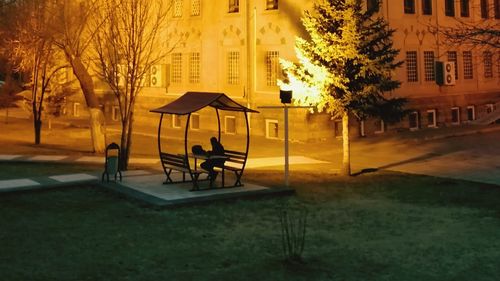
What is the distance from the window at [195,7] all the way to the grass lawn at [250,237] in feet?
65.7

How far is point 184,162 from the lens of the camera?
45.8 feet

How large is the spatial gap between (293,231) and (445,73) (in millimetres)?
24438

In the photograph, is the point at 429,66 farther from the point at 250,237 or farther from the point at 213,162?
the point at 250,237

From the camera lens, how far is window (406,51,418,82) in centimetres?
3012

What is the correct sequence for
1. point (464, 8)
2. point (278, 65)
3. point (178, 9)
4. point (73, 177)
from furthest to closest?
1. point (178, 9)
2. point (464, 8)
3. point (278, 65)
4. point (73, 177)

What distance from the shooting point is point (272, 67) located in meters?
27.8

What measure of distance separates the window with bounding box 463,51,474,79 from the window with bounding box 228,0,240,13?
14486mm

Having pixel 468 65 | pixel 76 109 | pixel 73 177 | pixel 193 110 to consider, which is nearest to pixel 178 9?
pixel 76 109

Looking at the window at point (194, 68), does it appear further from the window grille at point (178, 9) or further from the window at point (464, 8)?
the window at point (464, 8)

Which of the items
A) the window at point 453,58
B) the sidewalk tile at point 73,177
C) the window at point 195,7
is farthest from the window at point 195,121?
the sidewalk tile at point 73,177

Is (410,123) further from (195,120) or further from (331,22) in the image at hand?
(331,22)

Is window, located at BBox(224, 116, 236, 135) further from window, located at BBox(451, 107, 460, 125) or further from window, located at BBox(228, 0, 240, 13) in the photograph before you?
window, located at BBox(451, 107, 460, 125)

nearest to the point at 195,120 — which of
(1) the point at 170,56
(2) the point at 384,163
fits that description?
(1) the point at 170,56

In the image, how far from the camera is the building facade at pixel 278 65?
2730 centimetres
